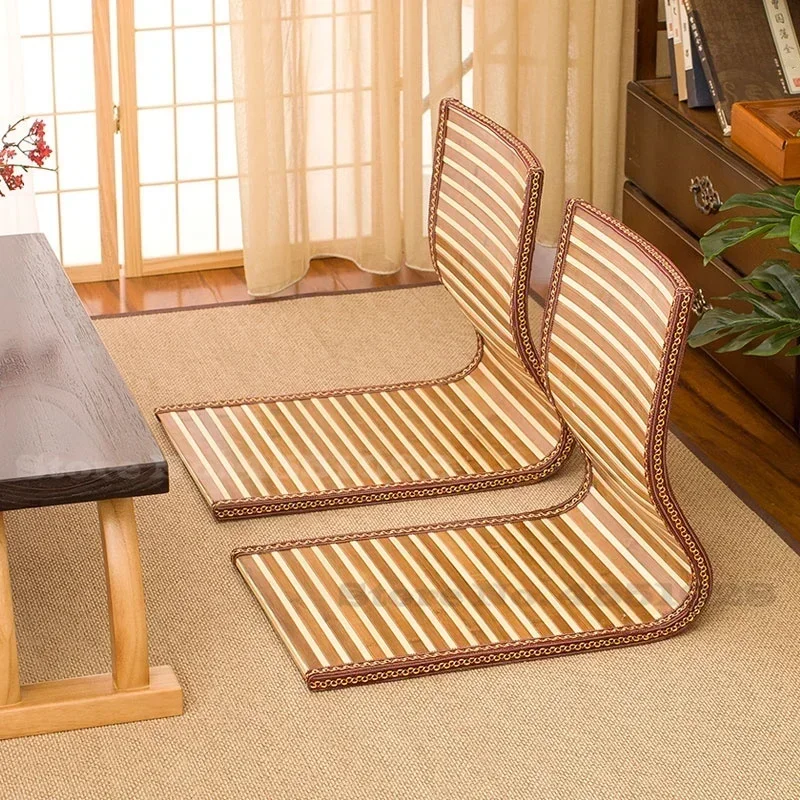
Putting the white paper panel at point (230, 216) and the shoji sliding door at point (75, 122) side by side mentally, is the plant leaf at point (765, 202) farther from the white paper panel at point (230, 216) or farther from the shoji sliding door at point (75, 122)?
the shoji sliding door at point (75, 122)

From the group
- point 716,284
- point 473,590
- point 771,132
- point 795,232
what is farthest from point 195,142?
point 795,232

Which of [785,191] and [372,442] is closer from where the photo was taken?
[785,191]

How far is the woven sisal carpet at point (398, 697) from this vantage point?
91.1 inches

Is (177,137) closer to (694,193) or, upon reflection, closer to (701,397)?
(694,193)

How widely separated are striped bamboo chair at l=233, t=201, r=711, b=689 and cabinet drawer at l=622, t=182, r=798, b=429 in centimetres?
65

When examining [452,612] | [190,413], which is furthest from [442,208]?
[452,612]

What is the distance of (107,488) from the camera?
229cm

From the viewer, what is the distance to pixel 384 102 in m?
4.15

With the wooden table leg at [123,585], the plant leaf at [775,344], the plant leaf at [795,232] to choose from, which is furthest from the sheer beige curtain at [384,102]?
the wooden table leg at [123,585]

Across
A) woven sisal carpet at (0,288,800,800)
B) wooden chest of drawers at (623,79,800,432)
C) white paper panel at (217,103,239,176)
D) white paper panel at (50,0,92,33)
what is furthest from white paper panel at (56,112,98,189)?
wooden chest of drawers at (623,79,800,432)

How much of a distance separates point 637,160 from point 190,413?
4.67 feet

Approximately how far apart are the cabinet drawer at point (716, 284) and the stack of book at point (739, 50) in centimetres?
32

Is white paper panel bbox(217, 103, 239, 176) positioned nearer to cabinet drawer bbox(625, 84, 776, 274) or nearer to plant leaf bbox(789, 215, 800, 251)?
cabinet drawer bbox(625, 84, 776, 274)

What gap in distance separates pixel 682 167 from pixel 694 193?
0.11 metres
